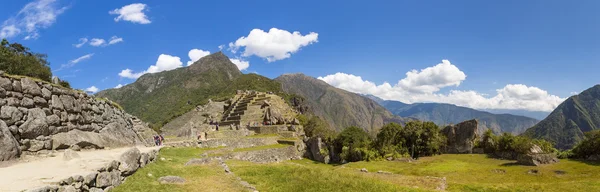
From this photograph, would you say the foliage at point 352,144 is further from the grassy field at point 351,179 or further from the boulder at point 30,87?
the boulder at point 30,87

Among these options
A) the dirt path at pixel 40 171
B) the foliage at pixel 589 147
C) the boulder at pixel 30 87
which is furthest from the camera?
the foliage at pixel 589 147

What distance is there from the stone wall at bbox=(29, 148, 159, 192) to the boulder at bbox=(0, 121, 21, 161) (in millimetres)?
3995

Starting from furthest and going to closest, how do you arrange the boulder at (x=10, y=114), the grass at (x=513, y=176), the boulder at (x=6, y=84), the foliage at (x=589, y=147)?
1. the foliage at (x=589, y=147)
2. the grass at (x=513, y=176)
3. the boulder at (x=6, y=84)
4. the boulder at (x=10, y=114)

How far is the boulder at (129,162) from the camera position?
1279cm

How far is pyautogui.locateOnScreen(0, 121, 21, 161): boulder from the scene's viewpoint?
12.0 metres

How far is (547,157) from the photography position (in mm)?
25328

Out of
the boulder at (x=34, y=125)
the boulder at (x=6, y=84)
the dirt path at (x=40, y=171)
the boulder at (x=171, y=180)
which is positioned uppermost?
the boulder at (x=6, y=84)

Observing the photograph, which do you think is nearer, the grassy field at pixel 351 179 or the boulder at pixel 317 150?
the grassy field at pixel 351 179

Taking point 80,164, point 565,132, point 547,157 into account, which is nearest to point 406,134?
point 547,157

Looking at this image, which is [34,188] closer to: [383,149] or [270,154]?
[270,154]

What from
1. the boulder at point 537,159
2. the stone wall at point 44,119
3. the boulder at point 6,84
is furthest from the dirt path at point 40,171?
the boulder at point 537,159

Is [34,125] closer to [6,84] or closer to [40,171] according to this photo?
[6,84]

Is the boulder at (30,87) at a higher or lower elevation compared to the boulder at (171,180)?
higher

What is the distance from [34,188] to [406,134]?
42294 mm
